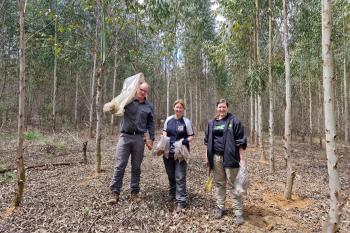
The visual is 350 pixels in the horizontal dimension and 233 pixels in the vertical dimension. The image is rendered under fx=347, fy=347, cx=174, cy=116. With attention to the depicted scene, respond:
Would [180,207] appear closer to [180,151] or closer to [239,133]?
[180,151]

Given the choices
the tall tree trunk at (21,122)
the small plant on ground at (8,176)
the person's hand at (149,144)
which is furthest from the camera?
the small plant on ground at (8,176)

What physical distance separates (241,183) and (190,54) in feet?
69.1

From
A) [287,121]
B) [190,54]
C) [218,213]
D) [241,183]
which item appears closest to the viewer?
[241,183]

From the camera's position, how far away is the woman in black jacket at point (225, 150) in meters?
4.89

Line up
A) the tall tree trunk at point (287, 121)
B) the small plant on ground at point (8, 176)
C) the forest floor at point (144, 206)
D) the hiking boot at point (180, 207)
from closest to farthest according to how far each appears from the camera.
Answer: the forest floor at point (144, 206) → the hiking boot at point (180, 207) → the tall tree trunk at point (287, 121) → the small plant on ground at point (8, 176)

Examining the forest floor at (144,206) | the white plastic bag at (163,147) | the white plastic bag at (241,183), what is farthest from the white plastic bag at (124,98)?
the white plastic bag at (241,183)

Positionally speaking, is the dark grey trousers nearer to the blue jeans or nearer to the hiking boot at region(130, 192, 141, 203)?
the hiking boot at region(130, 192, 141, 203)

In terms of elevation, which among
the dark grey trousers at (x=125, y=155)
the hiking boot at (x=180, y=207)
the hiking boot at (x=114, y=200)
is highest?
the dark grey trousers at (x=125, y=155)

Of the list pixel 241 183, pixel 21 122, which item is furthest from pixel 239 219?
pixel 21 122

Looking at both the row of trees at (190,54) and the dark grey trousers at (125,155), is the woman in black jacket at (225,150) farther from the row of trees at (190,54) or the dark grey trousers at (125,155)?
the row of trees at (190,54)

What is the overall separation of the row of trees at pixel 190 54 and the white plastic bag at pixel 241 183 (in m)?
1.28

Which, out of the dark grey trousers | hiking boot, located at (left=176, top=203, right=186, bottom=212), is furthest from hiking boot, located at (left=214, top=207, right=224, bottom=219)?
the dark grey trousers

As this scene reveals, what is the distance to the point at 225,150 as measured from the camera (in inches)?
195

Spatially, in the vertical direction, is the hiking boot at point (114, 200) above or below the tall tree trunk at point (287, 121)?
below
